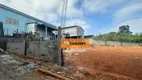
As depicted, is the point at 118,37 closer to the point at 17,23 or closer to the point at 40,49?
the point at 17,23

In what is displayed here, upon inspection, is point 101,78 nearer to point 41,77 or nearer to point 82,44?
point 41,77

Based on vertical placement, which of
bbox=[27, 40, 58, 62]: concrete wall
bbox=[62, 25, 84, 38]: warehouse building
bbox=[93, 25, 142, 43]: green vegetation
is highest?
bbox=[62, 25, 84, 38]: warehouse building

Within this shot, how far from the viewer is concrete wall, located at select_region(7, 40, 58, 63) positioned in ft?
29.4

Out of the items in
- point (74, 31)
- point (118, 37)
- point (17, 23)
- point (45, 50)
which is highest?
point (17, 23)

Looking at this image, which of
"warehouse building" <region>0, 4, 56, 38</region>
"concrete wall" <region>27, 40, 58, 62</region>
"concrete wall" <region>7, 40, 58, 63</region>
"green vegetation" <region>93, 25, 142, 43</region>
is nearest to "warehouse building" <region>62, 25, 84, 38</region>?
"green vegetation" <region>93, 25, 142, 43</region>

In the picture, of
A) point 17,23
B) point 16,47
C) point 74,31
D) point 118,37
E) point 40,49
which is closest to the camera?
point 40,49

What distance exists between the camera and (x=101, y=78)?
7.26 m

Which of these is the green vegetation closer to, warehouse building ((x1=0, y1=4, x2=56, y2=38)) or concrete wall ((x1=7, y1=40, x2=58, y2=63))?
warehouse building ((x1=0, y1=4, x2=56, y2=38))

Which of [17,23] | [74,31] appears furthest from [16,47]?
[74,31]

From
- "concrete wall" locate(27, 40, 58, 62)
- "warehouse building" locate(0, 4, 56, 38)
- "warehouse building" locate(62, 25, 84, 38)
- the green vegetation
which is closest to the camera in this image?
"concrete wall" locate(27, 40, 58, 62)

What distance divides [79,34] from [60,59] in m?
22.6

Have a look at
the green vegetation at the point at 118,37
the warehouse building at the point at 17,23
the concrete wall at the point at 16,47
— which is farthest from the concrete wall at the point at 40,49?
the green vegetation at the point at 118,37

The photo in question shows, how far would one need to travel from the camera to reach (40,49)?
9.82m

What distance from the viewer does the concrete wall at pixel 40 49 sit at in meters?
8.96
